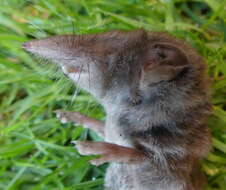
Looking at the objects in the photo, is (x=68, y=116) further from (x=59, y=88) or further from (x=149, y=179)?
(x=149, y=179)

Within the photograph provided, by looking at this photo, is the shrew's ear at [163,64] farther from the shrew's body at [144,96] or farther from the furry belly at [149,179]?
the furry belly at [149,179]

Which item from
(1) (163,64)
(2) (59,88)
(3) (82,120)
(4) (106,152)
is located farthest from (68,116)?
(1) (163,64)

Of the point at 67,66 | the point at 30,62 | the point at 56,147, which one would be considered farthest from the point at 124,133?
the point at 30,62

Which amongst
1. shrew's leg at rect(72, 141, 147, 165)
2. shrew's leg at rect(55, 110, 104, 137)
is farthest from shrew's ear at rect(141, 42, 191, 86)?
shrew's leg at rect(55, 110, 104, 137)

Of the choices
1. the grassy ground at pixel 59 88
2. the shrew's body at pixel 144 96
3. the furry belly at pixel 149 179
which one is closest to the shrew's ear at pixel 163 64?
the shrew's body at pixel 144 96

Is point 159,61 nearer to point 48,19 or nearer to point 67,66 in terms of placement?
point 67,66
